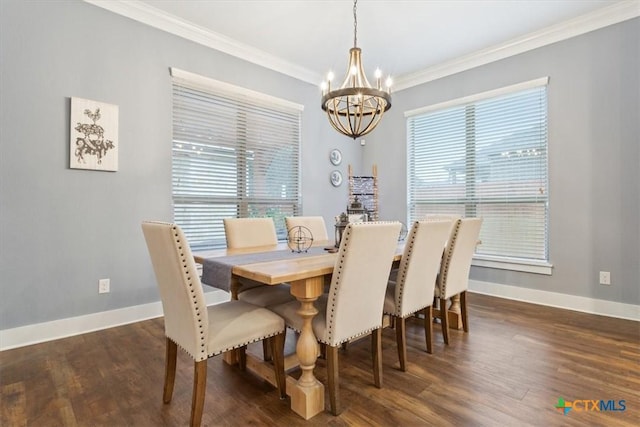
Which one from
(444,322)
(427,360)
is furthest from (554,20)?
(427,360)

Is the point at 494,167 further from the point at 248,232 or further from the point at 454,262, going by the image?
the point at 248,232

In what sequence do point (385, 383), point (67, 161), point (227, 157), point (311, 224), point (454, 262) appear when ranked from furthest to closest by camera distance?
point (227, 157)
point (311, 224)
point (67, 161)
point (454, 262)
point (385, 383)

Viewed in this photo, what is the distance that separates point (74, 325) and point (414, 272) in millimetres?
2726

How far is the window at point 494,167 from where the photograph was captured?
3.50m

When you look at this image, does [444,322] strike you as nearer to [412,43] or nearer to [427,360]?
[427,360]

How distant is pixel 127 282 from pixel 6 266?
32.3 inches

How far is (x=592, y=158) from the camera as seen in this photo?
3125 millimetres

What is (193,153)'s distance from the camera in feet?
11.0

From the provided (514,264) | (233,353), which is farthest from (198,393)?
(514,264)

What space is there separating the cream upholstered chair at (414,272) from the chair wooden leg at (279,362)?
0.73 meters

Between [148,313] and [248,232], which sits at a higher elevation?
[248,232]

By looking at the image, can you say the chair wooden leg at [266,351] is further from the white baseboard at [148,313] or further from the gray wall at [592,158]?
the gray wall at [592,158]

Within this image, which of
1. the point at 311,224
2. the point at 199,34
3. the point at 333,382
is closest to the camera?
the point at 333,382

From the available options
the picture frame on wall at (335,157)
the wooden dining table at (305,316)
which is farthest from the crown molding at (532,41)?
the wooden dining table at (305,316)
